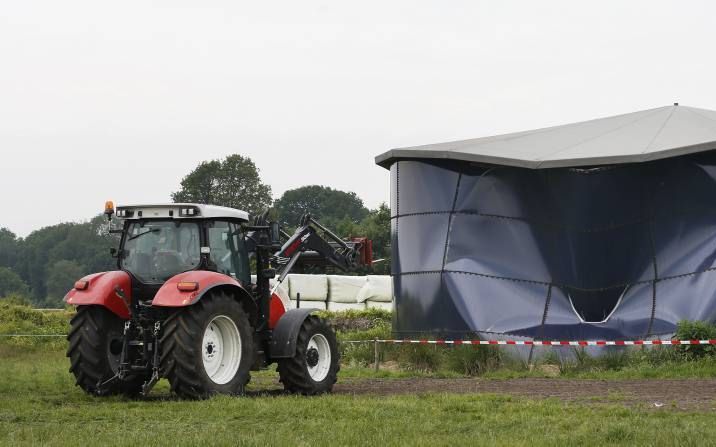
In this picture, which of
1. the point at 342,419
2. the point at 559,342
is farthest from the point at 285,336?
the point at 559,342

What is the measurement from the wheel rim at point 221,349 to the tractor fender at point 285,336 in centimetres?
101

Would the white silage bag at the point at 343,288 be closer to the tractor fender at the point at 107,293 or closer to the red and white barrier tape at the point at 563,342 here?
the red and white barrier tape at the point at 563,342

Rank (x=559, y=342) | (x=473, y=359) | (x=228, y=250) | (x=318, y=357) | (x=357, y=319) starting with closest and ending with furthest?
(x=228, y=250), (x=318, y=357), (x=473, y=359), (x=559, y=342), (x=357, y=319)

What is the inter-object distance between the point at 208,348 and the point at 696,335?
10.7 meters

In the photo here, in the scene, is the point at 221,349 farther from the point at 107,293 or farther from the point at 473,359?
the point at 473,359

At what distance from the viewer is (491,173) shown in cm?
2428

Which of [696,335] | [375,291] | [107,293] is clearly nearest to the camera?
[107,293]

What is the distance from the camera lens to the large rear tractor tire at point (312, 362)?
52.5ft

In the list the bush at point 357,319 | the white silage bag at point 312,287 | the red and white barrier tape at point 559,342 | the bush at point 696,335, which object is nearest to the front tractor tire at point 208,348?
the red and white barrier tape at point 559,342

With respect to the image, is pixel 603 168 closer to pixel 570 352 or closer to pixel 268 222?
pixel 570 352

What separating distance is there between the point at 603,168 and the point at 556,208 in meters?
1.33

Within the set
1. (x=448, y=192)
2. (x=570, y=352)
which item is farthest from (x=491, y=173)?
(x=570, y=352)

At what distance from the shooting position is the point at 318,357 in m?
16.7

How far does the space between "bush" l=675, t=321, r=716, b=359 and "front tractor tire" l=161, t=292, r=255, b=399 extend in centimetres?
956
